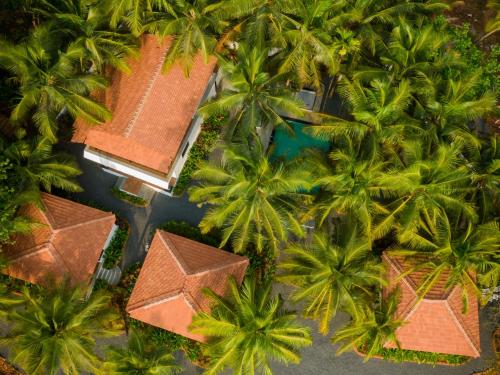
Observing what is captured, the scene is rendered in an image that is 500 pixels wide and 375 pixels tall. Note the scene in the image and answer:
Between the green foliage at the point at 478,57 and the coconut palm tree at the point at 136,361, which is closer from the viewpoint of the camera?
the coconut palm tree at the point at 136,361

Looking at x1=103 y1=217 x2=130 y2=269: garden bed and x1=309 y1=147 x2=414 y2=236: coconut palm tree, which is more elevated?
x1=309 y1=147 x2=414 y2=236: coconut palm tree

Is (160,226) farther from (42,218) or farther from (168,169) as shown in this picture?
(42,218)

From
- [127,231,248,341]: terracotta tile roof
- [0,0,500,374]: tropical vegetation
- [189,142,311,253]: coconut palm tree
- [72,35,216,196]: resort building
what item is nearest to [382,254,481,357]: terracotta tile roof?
[0,0,500,374]: tropical vegetation

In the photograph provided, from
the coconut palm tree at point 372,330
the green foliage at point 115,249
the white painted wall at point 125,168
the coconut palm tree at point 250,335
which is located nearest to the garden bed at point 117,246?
the green foliage at point 115,249

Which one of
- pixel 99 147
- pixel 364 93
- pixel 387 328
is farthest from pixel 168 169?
pixel 387 328

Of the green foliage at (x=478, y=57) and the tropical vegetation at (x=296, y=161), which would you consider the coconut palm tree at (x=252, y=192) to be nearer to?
the tropical vegetation at (x=296, y=161)

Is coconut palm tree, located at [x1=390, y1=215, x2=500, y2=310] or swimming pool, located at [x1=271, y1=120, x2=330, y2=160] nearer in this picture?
coconut palm tree, located at [x1=390, y1=215, x2=500, y2=310]

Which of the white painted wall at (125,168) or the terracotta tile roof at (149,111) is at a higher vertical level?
the terracotta tile roof at (149,111)

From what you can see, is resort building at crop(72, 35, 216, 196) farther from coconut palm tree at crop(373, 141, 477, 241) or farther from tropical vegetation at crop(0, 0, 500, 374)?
coconut palm tree at crop(373, 141, 477, 241)
